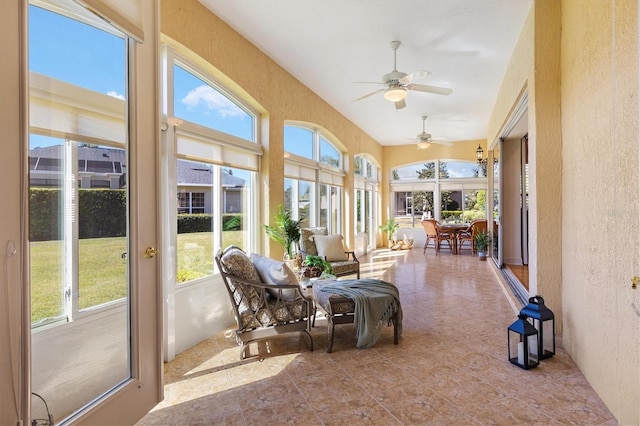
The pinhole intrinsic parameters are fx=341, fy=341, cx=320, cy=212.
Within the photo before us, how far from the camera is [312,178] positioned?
22.1ft

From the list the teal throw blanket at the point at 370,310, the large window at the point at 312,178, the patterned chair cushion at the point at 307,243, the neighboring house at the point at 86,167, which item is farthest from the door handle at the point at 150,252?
the patterned chair cushion at the point at 307,243

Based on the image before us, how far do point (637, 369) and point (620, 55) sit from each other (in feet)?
5.95

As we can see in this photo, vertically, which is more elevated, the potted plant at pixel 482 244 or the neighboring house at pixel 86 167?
the neighboring house at pixel 86 167

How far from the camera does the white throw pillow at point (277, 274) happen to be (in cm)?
314

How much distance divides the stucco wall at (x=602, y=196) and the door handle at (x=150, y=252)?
105 inches

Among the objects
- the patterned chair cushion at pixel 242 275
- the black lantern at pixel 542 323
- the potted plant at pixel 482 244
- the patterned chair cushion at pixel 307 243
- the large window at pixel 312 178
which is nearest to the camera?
the black lantern at pixel 542 323

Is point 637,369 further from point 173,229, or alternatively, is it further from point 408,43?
point 408,43

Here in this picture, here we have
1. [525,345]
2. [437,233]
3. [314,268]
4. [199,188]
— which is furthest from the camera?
[437,233]

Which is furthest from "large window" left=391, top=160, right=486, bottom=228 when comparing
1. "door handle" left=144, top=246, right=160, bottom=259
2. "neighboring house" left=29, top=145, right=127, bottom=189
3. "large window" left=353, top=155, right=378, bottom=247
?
"neighboring house" left=29, top=145, right=127, bottom=189

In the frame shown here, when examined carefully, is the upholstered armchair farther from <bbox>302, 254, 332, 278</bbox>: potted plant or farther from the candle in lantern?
the candle in lantern

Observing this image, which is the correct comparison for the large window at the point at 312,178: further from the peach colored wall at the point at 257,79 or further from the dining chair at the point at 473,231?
the dining chair at the point at 473,231

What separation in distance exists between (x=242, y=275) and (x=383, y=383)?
147cm

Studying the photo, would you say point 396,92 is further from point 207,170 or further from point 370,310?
point 370,310

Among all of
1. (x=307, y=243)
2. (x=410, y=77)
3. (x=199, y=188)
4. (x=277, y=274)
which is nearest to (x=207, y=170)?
(x=199, y=188)
